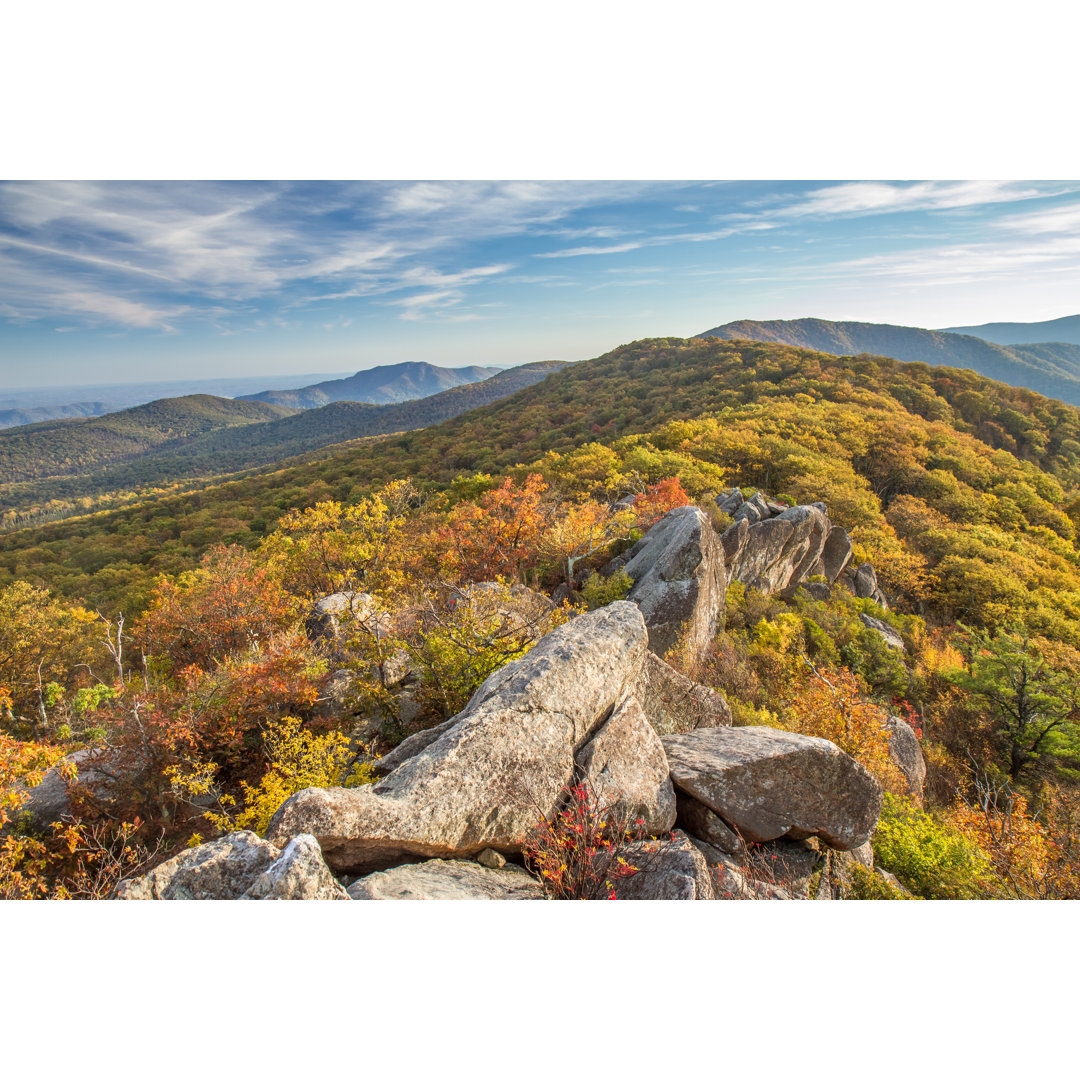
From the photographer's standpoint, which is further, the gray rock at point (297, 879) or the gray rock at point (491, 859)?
the gray rock at point (491, 859)

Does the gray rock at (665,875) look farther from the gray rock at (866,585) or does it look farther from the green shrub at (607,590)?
the gray rock at (866,585)

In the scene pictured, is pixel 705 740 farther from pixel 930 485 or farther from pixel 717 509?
pixel 930 485

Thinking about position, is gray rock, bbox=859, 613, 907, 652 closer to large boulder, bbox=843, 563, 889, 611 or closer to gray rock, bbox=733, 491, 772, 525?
large boulder, bbox=843, 563, 889, 611

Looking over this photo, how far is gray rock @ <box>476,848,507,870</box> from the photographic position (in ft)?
17.6

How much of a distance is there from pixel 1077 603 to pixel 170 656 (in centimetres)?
4009

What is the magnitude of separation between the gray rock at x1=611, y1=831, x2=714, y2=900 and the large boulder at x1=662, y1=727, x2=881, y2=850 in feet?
4.30

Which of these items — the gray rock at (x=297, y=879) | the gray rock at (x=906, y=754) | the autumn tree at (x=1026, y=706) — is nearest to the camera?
the gray rock at (x=297, y=879)

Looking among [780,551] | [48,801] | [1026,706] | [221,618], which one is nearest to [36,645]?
[221,618]

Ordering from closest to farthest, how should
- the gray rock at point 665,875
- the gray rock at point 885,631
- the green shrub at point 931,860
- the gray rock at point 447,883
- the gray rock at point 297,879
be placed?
the gray rock at point 297,879 < the gray rock at point 447,883 < the gray rock at point 665,875 < the green shrub at point 931,860 < the gray rock at point 885,631

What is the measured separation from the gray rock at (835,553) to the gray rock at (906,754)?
11137 millimetres

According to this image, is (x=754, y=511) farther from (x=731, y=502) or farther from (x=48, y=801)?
(x=48, y=801)

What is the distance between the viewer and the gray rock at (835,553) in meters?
22.2

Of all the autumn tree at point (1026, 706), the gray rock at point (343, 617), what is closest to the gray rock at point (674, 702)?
the gray rock at point (343, 617)

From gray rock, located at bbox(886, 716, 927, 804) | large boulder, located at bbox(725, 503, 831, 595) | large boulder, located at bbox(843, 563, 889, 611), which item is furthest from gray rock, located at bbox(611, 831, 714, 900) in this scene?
large boulder, located at bbox(843, 563, 889, 611)
